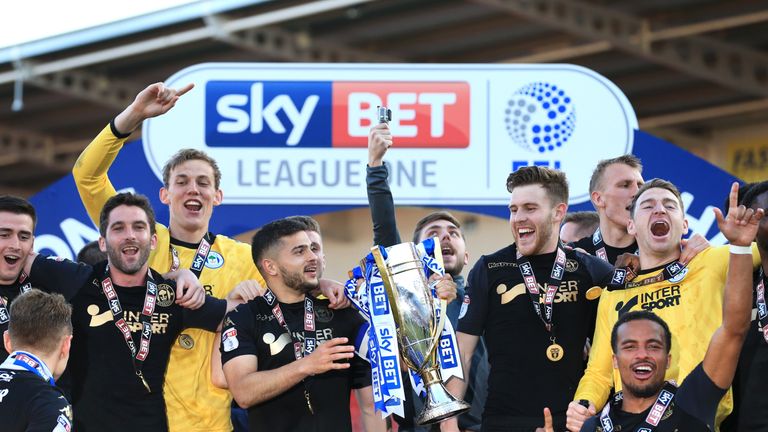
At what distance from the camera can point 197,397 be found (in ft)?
19.6

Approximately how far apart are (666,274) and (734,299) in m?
0.70

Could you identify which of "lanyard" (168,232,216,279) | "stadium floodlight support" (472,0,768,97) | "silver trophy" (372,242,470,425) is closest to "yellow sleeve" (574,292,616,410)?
"silver trophy" (372,242,470,425)

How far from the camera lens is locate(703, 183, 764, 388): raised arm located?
4523 millimetres

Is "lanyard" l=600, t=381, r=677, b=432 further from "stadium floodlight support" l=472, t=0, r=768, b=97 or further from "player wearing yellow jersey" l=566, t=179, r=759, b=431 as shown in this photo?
"stadium floodlight support" l=472, t=0, r=768, b=97

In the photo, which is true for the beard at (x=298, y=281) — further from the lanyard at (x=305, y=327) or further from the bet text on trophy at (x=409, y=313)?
the bet text on trophy at (x=409, y=313)

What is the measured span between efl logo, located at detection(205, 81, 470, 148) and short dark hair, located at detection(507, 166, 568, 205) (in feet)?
7.93

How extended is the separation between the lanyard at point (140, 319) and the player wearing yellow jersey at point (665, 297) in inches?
83.8

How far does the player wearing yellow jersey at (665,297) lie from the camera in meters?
5.22

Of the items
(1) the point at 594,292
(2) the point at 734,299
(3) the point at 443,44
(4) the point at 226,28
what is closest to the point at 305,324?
(1) the point at 594,292

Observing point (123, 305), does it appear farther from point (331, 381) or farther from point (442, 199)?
point (442, 199)

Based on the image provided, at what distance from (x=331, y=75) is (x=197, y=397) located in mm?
3214

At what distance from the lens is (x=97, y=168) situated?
625 centimetres

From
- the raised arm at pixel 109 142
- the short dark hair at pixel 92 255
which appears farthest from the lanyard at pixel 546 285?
the short dark hair at pixel 92 255

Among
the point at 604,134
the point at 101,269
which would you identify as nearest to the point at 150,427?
the point at 101,269
